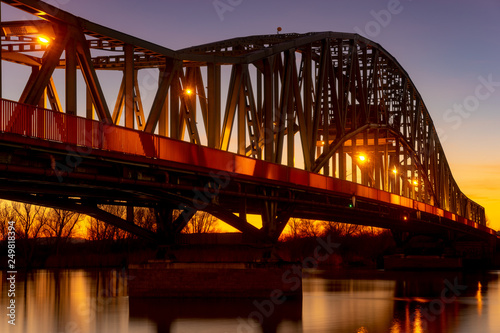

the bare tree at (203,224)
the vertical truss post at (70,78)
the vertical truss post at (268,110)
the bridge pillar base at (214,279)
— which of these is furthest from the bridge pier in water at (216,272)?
the bare tree at (203,224)

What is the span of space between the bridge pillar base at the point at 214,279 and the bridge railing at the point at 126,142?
4.84m

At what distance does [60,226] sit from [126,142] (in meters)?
87.4

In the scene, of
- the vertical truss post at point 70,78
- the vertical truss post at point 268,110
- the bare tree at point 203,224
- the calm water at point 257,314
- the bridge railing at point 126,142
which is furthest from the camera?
the bare tree at point 203,224

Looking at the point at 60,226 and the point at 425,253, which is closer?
the point at 425,253

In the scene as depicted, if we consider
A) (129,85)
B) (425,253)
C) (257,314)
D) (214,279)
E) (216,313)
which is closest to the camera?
(216,313)

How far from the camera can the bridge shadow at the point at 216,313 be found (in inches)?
1207

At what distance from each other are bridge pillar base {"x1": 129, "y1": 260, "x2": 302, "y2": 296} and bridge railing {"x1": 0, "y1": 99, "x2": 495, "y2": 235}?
4844 millimetres

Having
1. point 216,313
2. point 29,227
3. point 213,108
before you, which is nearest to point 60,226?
point 29,227

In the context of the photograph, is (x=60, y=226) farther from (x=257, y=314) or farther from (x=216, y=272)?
(x=257, y=314)

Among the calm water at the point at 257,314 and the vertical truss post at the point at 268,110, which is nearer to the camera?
the calm water at the point at 257,314

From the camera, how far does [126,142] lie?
31.5 metres

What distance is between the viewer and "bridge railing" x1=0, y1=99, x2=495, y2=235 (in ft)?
86.9

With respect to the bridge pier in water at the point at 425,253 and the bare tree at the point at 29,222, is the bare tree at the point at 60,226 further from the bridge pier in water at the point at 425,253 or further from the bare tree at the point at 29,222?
the bridge pier in water at the point at 425,253

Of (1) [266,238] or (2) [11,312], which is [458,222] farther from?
(2) [11,312]
